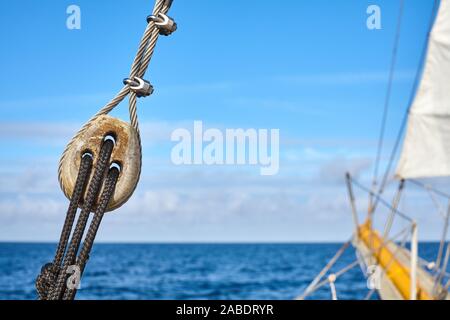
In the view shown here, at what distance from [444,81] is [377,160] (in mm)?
7459

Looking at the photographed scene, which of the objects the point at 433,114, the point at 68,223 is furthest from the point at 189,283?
the point at 68,223

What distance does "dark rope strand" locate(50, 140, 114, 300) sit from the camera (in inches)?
124

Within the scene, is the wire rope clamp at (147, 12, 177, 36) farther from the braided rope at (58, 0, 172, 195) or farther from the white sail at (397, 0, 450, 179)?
the white sail at (397, 0, 450, 179)

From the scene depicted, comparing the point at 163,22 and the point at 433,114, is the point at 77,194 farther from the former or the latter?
the point at 433,114

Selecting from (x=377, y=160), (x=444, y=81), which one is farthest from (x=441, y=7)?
(x=377, y=160)

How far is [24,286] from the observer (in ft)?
138

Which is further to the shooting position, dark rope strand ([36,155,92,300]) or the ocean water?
the ocean water

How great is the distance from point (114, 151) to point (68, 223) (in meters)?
0.36

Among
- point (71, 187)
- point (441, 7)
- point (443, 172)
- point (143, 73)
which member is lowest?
point (71, 187)

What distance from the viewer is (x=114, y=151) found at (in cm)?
321

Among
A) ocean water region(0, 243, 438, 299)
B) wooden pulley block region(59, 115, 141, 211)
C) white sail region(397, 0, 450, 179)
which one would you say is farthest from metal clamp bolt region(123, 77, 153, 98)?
ocean water region(0, 243, 438, 299)

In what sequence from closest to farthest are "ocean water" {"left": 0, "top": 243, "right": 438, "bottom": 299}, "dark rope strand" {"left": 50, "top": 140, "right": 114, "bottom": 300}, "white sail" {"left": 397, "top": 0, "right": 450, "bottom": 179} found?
"dark rope strand" {"left": 50, "top": 140, "right": 114, "bottom": 300} → "white sail" {"left": 397, "top": 0, "right": 450, "bottom": 179} → "ocean water" {"left": 0, "top": 243, "right": 438, "bottom": 299}

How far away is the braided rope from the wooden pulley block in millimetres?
13
